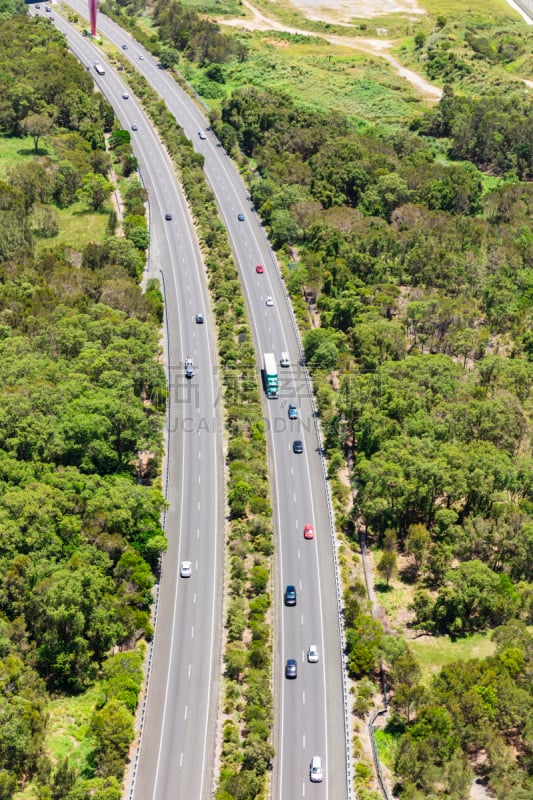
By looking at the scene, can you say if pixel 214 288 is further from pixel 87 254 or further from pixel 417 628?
pixel 417 628

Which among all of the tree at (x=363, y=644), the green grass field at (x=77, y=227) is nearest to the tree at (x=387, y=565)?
the tree at (x=363, y=644)

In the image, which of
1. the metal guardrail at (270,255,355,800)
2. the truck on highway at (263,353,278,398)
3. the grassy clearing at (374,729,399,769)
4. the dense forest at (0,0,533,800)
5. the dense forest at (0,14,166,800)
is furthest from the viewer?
the truck on highway at (263,353,278,398)

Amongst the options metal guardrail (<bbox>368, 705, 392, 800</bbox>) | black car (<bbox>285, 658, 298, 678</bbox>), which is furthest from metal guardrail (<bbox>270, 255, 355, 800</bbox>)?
black car (<bbox>285, 658, 298, 678</bbox>)

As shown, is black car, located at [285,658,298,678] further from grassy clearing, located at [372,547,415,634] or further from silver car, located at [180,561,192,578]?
silver car, located at [180,561,192,578]

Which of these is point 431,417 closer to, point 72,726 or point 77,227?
point 72,726

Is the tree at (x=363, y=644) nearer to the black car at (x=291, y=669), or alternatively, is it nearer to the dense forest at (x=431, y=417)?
the dense forest at (x=431, y=417)

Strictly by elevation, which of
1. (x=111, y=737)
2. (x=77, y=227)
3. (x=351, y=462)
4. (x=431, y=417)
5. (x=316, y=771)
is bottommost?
(x=316, y=771)

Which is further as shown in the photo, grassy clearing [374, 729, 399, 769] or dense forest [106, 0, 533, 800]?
dense forest [106, 0, 533, 800]

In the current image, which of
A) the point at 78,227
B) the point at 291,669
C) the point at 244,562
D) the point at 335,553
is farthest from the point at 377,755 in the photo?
the point at 78,227
